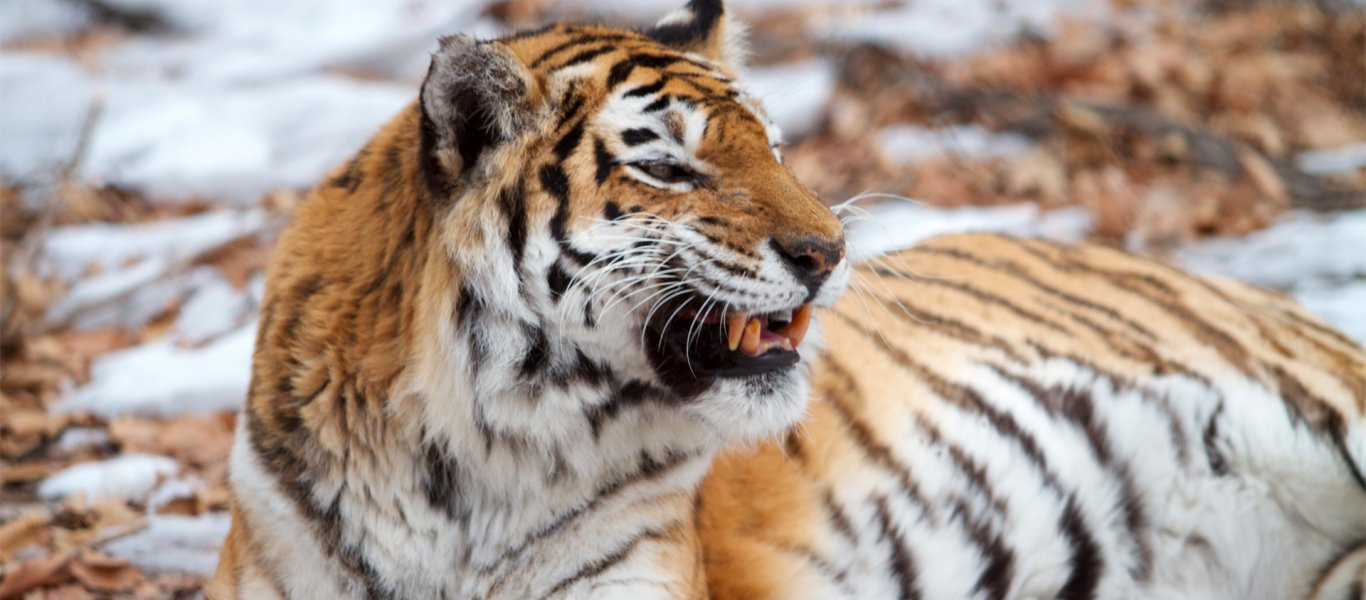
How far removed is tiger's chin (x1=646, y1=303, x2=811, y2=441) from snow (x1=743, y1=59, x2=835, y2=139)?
3260 millimetres

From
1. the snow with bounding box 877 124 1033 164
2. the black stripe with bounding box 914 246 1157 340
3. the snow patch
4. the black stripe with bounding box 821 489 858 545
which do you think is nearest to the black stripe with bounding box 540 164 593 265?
the black stripe with bounding box 821 489 858 545

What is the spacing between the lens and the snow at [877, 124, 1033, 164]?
5.08 metres

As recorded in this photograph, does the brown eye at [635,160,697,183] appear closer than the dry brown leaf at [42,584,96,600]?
Yes

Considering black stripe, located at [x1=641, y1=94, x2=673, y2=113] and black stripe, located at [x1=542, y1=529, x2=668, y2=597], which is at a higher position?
black stripe, located at [x1=641, y1=94, x2=673, y2=113]

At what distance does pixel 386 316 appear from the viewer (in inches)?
74.0

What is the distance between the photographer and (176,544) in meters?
2.79

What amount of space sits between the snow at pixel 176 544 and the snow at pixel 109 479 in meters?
0.16

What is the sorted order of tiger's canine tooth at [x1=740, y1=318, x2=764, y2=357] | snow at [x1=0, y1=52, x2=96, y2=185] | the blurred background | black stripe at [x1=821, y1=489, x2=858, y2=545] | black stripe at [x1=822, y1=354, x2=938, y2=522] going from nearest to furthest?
1. tiger's canine tooth at [x1=740, y1=318, x2=764, y2=357]
2. black stripe at [x1=821, y1=489, x2=858, y2=545]
3. black stripe at [x1=822, y1=354, x2=938, y2=522]
4. the blurred background
5. snow at [x1=0, y1=52, x2=96, y2=185]

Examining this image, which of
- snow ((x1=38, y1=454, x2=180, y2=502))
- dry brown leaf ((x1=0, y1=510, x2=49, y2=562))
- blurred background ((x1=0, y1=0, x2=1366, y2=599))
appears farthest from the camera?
blurred background ((x1=0, y1=0, x2=1366, y2=599))

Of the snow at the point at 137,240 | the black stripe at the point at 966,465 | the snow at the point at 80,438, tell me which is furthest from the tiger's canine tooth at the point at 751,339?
the snow at the point at 137,240

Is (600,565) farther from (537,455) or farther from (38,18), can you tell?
(38,18)

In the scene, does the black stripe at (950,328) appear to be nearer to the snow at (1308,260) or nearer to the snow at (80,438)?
the snow at (1308,260)

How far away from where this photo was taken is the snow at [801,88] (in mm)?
5203

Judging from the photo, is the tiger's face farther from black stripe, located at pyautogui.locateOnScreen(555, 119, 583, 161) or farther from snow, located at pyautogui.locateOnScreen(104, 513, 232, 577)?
snow, located at pyautogui.locateOnScreen(104, 513, 232, 577)
